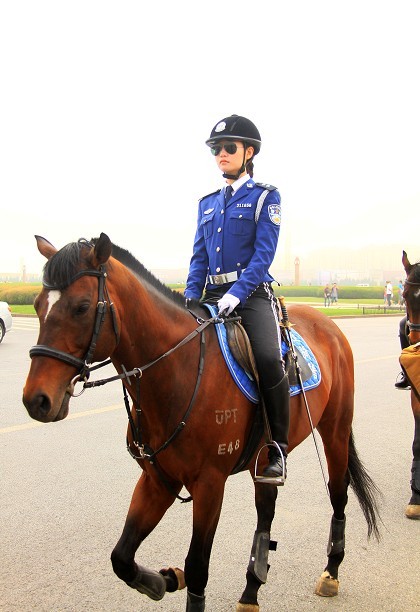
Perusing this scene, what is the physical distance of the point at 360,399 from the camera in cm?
954

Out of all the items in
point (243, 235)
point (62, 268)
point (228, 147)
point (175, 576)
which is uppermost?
point (228, 147)

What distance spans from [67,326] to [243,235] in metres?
1.39

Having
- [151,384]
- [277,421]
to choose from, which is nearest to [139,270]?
[151,384]

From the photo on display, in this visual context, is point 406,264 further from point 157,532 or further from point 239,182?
point 157,532

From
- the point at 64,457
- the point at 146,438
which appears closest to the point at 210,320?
the point at 146,438

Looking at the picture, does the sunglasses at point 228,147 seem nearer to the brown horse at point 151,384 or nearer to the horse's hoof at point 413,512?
the brown horse at point 151,384

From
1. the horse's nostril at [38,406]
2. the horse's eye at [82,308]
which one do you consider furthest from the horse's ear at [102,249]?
the horse's nostril at [38,406]

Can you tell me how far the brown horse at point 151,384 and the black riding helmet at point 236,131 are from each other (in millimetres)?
998

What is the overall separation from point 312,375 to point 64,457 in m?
3.27

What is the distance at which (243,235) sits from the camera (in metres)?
3.61

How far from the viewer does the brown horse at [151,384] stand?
259cm

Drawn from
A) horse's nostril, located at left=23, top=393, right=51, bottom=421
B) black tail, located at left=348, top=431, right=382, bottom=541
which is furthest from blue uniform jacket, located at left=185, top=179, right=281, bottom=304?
black tail, located at left=348, top=431, right=382, bottom=541

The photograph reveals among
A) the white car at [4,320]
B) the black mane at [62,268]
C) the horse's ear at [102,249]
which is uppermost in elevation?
the horse's ear at [102,249]

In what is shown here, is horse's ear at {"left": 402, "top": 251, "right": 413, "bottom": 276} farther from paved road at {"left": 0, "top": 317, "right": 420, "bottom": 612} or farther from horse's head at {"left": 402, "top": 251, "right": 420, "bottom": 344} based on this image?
paved road at {"left": 0, "top": 317, "right": 420, "bottom": 612}
